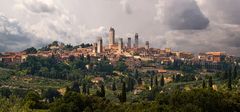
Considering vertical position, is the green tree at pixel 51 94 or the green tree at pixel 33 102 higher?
the green tree at pixel 33 102

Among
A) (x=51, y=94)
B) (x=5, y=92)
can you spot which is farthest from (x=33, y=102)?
(x=51, y=94)

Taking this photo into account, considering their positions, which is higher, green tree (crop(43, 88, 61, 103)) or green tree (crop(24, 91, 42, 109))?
green tree (crop(24, 91, 42, 109))

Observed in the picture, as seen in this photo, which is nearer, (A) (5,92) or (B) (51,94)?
(A) (5,92)

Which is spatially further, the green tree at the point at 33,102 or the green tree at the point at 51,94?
the green tree at the point at 51,94

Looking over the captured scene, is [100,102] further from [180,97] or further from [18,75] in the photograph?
[18,75]

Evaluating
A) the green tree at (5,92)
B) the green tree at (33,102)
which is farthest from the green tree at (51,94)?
the green tree at (33,102)

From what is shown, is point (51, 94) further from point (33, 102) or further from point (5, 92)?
point (33, 102)

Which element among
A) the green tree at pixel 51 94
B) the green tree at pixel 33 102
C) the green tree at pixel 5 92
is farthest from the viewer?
the green tree at pixel 51 94

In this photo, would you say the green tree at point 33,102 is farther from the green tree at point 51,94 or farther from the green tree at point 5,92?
the green tree at point 5,92

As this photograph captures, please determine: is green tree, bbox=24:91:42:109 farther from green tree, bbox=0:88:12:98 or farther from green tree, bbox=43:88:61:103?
green tree, bbox=0:88:12:98

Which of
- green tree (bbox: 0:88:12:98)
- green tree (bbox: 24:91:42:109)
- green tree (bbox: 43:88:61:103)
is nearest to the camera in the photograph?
green tree (bbox: 24:91:42:109)

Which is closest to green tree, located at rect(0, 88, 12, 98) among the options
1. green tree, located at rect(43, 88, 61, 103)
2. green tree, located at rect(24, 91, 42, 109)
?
green tree, located at rect(43, 88, 61, 103)

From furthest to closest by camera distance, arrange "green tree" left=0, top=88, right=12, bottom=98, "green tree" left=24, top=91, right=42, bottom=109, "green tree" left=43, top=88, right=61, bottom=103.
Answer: "green tree" left=43, top=88, right=61, bottom=103
"green tree" left=0, top=88, right=12, bottom=98
"green tree" left=24, top=91, right=42, bottom=109

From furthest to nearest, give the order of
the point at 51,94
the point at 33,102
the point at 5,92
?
the point at 51,94 → the point at 5,92 → the point at 33,102
